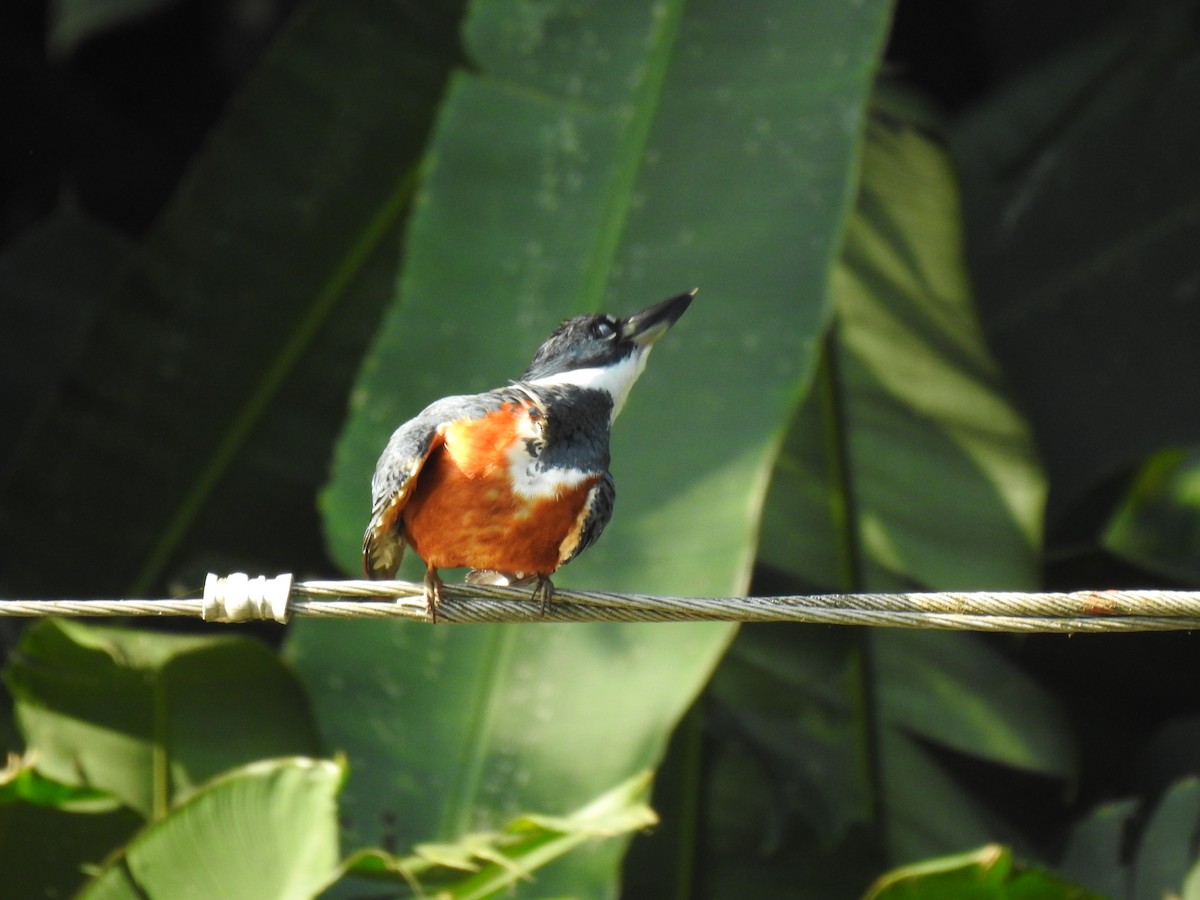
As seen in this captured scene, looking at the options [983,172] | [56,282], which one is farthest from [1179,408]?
[56,282]

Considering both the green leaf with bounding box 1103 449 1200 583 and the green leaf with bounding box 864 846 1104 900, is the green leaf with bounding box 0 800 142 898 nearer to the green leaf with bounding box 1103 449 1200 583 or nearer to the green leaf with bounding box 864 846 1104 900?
the green leaf with bounding box 864 846 1104 900

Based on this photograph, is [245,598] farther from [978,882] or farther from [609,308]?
[978,882]

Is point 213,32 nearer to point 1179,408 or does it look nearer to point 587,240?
point 587,240

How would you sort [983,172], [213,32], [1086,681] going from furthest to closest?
[213,32] < [983,172] < [1086,681]

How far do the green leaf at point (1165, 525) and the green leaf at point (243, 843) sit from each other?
3.01 m

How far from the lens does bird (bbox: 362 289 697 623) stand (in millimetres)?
2855

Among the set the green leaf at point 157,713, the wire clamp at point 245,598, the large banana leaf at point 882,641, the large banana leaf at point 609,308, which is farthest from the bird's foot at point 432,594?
the large banana leaf at point 882,641

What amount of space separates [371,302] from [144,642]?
68.6 inches

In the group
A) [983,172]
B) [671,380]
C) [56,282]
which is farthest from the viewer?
[983,172]

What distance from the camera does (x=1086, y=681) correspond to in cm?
545

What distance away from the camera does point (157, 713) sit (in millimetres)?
3621

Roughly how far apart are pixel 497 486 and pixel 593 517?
0.66 feet

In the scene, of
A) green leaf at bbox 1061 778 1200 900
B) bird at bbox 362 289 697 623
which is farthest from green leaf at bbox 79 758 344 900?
green leaf at bbox 1061 778 1200 900

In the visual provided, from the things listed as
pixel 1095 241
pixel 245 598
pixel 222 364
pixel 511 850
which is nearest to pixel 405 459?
pixel 245 598
